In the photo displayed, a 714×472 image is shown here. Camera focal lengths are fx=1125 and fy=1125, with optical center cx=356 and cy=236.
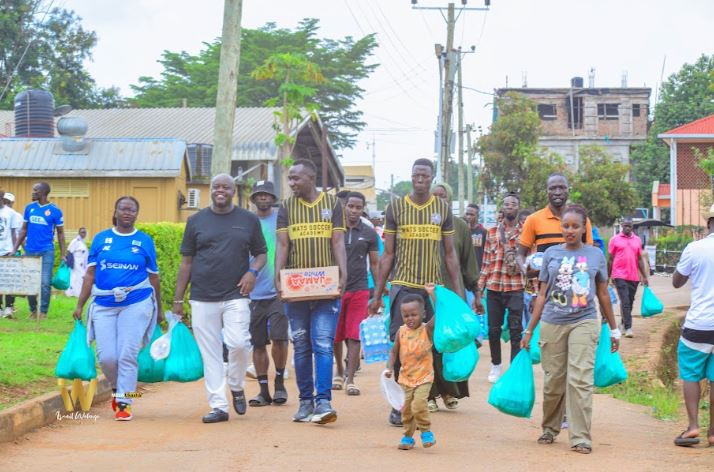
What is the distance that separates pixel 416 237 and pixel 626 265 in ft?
31.9

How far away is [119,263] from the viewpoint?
30.1 feet

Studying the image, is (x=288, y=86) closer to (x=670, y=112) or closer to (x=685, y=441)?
(x=685, y=441)

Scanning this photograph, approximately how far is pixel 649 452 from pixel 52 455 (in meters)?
4.28

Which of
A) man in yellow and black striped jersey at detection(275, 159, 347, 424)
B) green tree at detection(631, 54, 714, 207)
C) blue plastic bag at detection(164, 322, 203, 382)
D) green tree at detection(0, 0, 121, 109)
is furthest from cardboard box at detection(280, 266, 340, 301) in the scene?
green tree at detection(631, 54, 714, 207)

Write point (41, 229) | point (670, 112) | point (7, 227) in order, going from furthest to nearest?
point (670, 112)
point (7, 227)
point (41, 229)

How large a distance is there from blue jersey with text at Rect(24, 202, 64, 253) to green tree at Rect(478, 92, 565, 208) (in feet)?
126

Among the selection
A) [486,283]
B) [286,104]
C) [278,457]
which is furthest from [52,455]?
[286,104]

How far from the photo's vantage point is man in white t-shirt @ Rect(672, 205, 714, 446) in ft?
27.8

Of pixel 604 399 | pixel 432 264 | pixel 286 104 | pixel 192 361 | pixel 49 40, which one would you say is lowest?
pixel 604 399

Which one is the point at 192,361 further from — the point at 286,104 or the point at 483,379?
the point at 286,104

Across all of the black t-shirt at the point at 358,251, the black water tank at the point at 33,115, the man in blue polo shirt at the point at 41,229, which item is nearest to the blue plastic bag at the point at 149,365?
the black t-shirt at the point at 358,251

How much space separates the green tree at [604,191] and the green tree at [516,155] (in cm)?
131

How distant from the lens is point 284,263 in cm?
909

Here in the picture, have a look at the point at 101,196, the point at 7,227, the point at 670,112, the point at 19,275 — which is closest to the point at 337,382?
the point at 19,275
